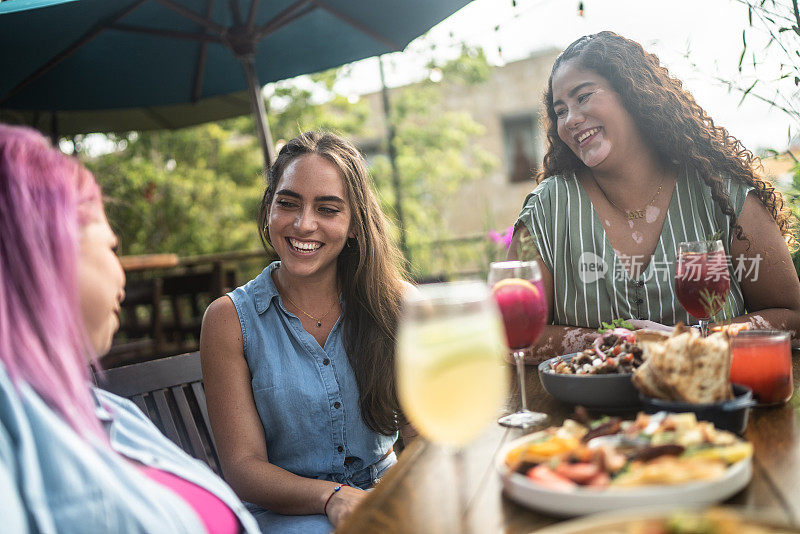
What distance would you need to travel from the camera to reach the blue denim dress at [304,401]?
1.84 m

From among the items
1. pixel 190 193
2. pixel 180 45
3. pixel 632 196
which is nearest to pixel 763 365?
pixel 632 196

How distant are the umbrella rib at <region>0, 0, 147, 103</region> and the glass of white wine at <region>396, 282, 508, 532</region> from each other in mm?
3403

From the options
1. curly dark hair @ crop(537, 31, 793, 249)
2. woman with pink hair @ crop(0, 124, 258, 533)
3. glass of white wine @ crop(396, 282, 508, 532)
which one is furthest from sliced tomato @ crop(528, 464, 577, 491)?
curly dark hair @ crop(537, 31, 793, 249)

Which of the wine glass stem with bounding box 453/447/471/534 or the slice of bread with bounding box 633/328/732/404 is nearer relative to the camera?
the wine glass stem with bounding box 453/447/471/534

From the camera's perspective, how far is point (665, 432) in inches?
37.3

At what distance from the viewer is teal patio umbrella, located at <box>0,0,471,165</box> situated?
3527 millimetres

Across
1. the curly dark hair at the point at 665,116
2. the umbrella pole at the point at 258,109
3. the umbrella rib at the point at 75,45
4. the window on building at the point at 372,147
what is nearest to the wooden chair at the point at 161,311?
the umbrella pole at the point at 258,109

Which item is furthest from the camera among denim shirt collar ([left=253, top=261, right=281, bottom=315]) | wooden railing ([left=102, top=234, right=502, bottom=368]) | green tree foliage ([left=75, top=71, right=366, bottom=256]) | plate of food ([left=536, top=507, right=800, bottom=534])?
green tree foliage ([left=75, top=71, right=366, bottom=256])

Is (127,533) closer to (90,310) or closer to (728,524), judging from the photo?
(90,310)

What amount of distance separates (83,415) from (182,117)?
5.05 metres

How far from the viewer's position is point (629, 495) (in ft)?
2.55

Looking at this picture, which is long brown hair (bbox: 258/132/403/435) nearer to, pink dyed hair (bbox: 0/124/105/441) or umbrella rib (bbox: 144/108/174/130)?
pink dyed hair (bbox: 0/124/105/441)

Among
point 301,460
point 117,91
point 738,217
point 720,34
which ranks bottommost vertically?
point 301,460

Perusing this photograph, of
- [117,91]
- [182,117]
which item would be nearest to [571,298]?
[117,91]
